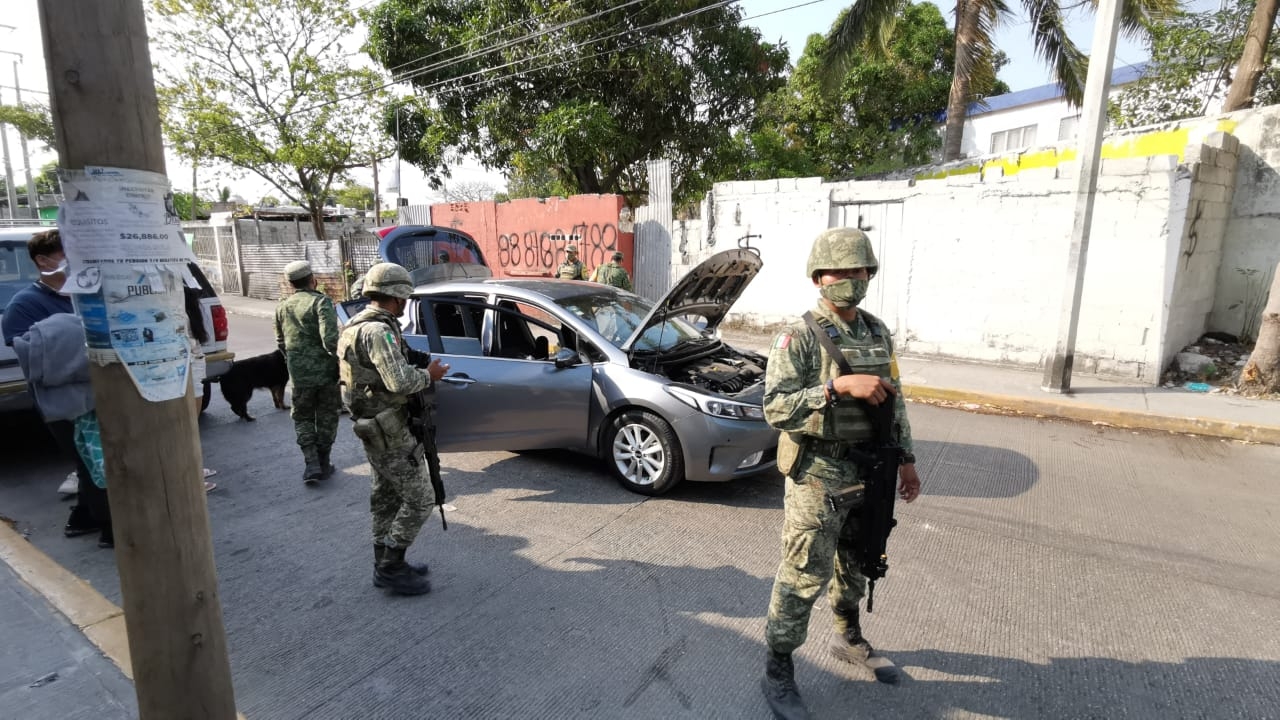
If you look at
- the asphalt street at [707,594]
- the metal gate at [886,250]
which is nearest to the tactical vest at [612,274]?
the metal gate at [886,250]

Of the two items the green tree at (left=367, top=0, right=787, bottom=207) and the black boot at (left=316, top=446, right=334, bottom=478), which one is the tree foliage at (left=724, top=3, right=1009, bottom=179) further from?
the black boot at (left=316, top=446, right=334, bottom=478)

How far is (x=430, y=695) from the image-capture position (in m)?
2.71

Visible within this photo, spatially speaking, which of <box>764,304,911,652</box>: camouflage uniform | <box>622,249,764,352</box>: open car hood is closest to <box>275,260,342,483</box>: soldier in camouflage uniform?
<box>622,249,764,352</box>: open car hood

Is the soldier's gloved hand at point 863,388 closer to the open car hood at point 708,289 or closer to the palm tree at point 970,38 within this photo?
the open car hood at point 708,289

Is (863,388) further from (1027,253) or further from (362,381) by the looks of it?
(1027,253)

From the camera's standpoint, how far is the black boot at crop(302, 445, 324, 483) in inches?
199

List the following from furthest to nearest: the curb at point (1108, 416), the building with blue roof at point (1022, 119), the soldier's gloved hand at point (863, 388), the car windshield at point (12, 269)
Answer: the building with blue roof at point (1022, 119), the curb at point (1108, 416), the car windshield at point (12, 269), the soldier's gloved hand at point (863, 388)

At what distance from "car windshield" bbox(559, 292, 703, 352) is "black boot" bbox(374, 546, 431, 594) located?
6.90 ft

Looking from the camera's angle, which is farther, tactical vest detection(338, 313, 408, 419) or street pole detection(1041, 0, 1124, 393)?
street pole detection(1041, 0, 1124, 393)

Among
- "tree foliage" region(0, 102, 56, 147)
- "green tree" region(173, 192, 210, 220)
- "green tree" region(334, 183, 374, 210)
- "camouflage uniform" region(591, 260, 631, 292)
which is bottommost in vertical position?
"camouflage uniform" region(591, 260, 631, 292)

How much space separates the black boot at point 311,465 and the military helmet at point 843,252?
4.16m

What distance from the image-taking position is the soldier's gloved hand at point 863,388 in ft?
7.50

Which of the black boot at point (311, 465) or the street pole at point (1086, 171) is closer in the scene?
the black boot at point (311, 465)

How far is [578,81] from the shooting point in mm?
14555
